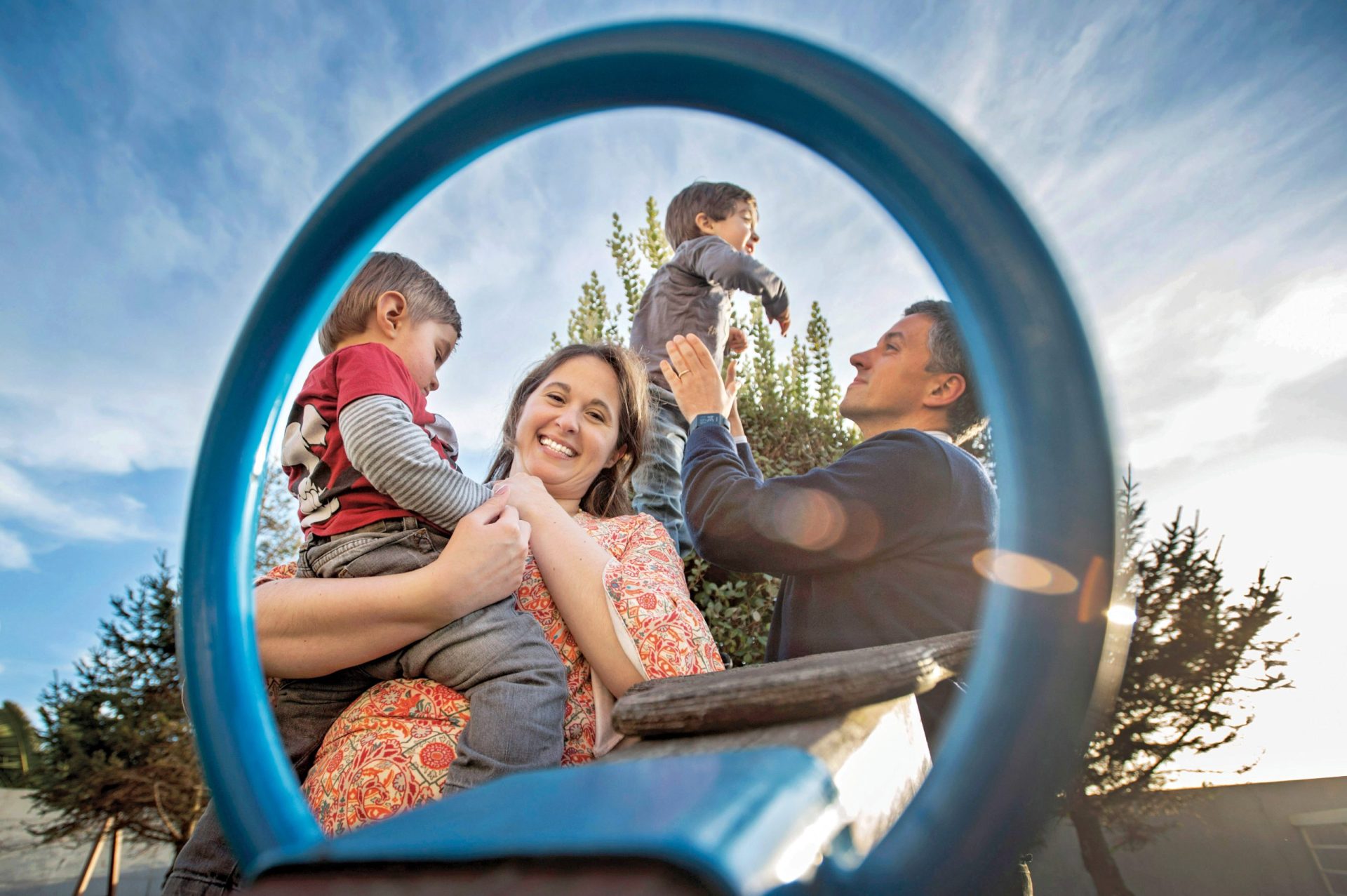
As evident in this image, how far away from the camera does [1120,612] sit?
18.0 inches

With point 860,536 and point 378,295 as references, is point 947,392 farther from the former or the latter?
point 378,295

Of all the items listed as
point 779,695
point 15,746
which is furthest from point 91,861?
point 779,695

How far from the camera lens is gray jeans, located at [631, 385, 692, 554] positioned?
2.45 metres

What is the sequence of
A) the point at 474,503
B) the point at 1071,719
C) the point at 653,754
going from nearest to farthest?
1. the point at 1071,719
2. the point at 653,754
3. the point at 474,503

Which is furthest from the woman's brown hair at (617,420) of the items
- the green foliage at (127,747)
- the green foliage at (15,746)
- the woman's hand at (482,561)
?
the green foliage at (15,746)

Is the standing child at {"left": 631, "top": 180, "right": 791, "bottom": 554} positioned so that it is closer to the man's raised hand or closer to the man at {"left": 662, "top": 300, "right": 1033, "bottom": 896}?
the man's raised hand

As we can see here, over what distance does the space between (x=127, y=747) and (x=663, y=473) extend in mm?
13437

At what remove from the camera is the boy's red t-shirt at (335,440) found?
53.0 inches

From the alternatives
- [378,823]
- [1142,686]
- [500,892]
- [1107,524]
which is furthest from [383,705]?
[1142,686]

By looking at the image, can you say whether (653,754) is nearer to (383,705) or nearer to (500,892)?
(500,892)

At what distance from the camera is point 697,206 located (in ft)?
10.3

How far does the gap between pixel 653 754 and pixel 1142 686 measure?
18.5 feet

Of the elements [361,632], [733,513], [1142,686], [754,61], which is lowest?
[1142,686]

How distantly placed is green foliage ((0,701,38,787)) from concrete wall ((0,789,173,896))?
0.47 metres
